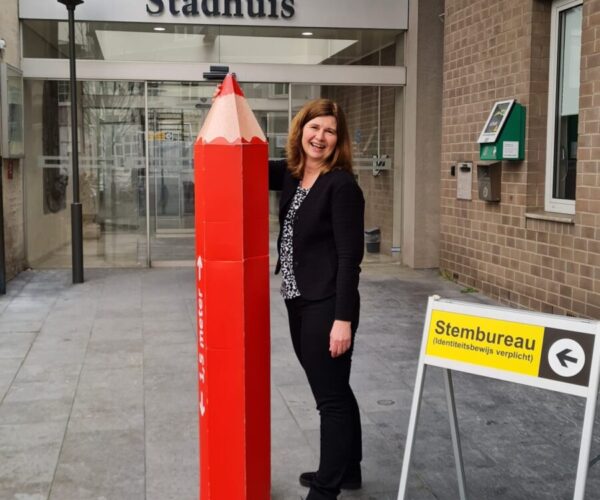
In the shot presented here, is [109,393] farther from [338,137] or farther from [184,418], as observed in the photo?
[338,137]

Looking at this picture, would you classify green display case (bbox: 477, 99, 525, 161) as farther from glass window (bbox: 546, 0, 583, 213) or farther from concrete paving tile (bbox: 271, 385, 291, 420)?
concrete paving tile (bbox: 271, 385, 291, 420)

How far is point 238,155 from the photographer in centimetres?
355

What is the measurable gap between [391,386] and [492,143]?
3918 mm

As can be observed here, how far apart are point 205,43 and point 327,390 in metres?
8.98

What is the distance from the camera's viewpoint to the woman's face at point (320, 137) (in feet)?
12.6

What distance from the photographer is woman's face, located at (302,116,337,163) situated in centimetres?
383

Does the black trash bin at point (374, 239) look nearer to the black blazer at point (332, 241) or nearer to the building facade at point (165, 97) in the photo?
the building facade at point (165, 97)

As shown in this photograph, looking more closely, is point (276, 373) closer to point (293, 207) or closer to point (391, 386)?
point (391, 386)

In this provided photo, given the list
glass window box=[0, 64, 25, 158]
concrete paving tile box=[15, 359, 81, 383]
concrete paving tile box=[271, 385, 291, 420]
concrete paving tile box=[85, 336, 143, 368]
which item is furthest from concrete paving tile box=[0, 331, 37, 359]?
glass window box=[0, 64, 25, 158]

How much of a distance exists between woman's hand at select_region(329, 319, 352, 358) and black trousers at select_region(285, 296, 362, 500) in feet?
0.24

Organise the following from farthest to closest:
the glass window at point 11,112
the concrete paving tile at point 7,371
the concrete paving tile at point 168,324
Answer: the glass window at point 11,112 → the concrete paving tile at point 168,324 → the concrete paving tile at point 7,371

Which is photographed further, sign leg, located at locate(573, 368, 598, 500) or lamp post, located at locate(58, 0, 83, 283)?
lamp post, located at locate(58, 0, 83, 283)

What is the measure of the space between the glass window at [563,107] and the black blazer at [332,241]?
5.29m

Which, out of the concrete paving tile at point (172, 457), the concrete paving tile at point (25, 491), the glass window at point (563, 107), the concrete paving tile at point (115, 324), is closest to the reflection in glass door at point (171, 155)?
the concrete paving tile at point (115, 324)
